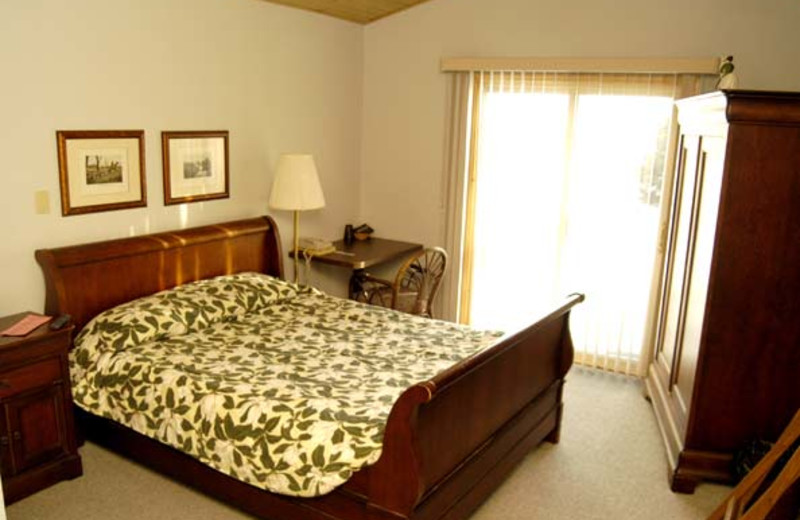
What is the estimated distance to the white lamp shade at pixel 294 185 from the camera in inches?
163

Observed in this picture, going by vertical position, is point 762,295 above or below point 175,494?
above

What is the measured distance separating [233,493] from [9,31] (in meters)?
2.22

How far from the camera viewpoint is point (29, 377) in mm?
2738

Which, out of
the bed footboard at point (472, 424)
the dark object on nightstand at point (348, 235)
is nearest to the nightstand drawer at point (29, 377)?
the bed footboard at point (472, 424)

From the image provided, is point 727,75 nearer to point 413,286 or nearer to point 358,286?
point 413,286

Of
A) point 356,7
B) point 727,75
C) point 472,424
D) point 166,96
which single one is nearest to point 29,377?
point 166,96

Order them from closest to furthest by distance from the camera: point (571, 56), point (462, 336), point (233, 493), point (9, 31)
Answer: point (233, 493), point (9, 31), point (462, 336), point (571, 56)

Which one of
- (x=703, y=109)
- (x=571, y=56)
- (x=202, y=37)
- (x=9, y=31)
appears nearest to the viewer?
(x=9, y=31)

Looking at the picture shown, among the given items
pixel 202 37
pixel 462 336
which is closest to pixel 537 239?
pixel 462 336

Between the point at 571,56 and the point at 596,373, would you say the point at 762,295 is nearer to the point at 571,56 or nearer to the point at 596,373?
the point at 596,373

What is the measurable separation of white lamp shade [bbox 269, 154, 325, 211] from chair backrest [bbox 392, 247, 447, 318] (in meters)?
0.81

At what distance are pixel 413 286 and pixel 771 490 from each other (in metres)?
3.19

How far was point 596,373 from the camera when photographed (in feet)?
14.9

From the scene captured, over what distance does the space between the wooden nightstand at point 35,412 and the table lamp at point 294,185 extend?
161 centimetres
